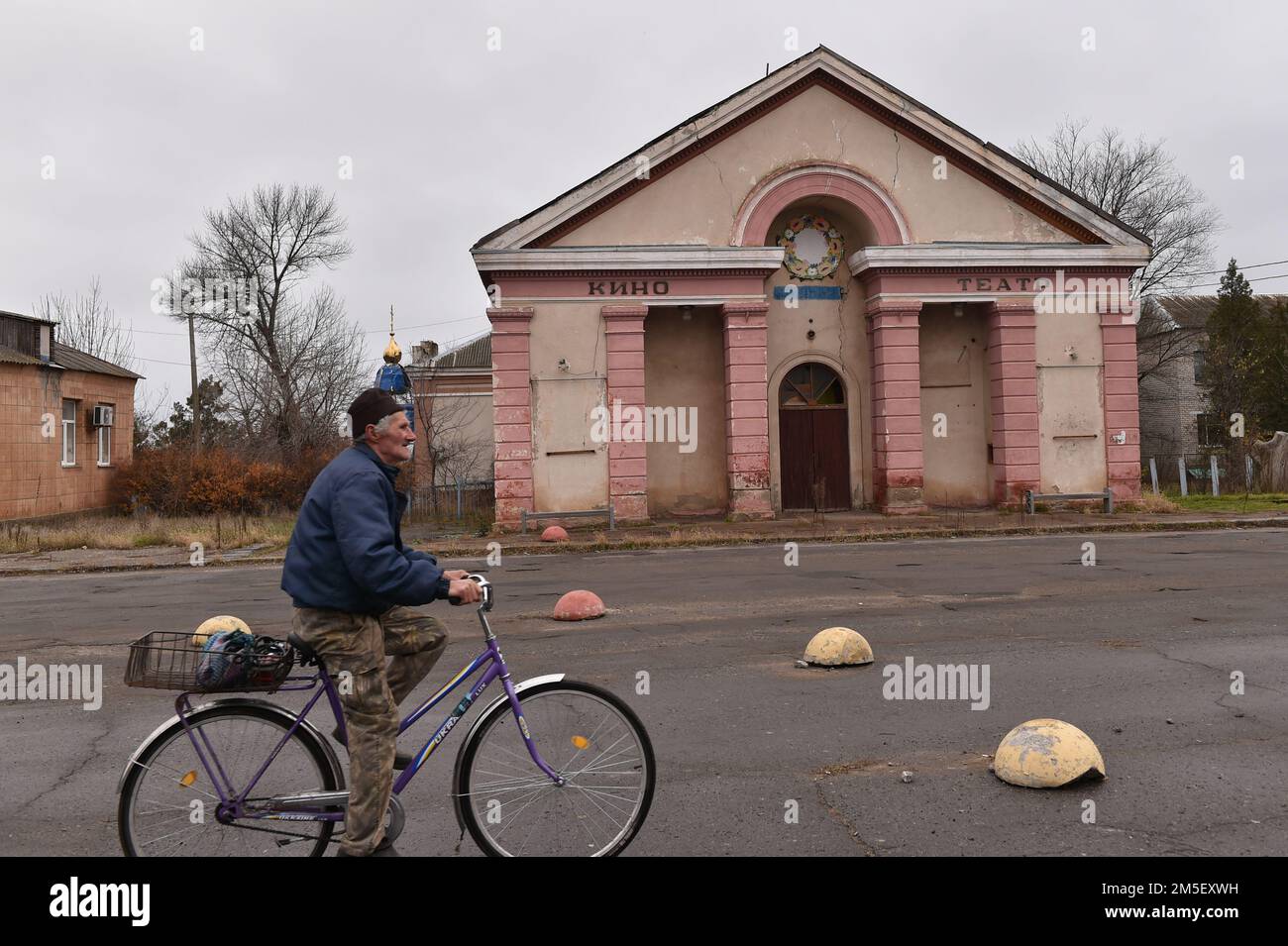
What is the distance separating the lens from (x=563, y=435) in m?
22.5

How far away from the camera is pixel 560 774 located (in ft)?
13.3

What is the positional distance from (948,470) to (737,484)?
579 centimetres

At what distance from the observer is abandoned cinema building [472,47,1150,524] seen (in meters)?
22.4

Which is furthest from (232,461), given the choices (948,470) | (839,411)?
(948,470)

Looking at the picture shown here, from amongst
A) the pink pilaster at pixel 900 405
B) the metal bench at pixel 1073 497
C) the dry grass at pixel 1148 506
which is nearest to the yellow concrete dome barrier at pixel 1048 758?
the pink pilaster at pixel 900 405

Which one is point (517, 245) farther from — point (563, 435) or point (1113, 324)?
point (1113, 324)

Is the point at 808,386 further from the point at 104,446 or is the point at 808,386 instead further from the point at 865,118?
the point at 104,446

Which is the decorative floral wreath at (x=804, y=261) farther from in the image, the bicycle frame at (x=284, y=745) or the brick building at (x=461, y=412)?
the bicycle frame at (x=284, y=745)

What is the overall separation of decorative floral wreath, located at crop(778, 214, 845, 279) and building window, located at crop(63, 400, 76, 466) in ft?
68.9

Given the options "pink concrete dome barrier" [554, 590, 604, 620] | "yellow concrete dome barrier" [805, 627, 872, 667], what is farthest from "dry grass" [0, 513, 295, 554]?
"yellow concrete dome barrier" [805, 627, 872, 667]

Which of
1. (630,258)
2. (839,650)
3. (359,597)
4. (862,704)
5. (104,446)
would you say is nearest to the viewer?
(359,597)

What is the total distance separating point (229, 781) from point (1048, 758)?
3.74 meters

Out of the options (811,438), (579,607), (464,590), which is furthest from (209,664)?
(811,438)

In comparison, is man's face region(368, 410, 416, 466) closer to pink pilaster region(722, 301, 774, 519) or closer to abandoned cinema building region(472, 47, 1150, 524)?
abandoned cinema building region(472, 47, 1150, 524)
